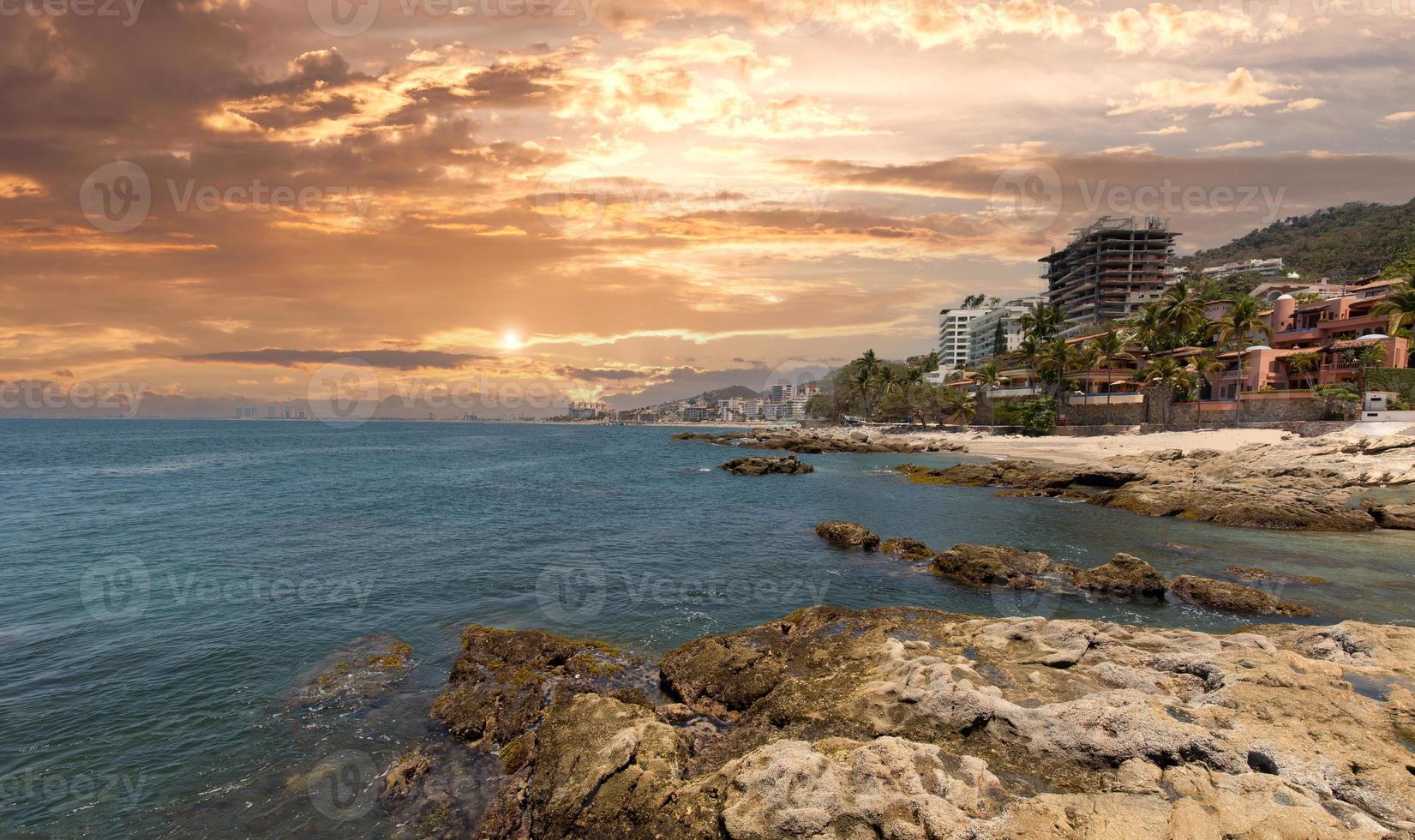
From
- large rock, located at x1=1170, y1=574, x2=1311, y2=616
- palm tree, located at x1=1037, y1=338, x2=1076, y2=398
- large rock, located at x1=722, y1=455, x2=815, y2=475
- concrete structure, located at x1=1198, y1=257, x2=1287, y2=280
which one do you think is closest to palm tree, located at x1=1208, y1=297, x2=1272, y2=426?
palm tree, located at x1=1037, y1=338, x2=1076, y2=398

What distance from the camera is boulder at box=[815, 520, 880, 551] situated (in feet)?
106

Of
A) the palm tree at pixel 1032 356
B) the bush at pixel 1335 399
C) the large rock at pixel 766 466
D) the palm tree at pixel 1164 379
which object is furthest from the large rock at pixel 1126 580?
the palm tree at pixel 1032 356

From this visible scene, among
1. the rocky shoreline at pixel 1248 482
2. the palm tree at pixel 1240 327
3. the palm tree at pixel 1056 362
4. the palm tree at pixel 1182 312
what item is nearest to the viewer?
the rocky shoreline at pixel 1248 482

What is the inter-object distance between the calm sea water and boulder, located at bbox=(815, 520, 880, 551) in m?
1.13

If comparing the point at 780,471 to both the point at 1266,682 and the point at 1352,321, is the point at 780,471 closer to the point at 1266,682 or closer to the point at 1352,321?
the point at 1266,682

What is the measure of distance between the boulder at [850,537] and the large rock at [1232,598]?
12.9 meters

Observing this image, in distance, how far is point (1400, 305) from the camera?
6475cm

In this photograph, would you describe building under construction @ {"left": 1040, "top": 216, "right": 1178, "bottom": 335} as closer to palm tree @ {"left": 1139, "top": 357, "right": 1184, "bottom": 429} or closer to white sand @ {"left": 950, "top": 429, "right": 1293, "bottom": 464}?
palm tree @ {"left": 1139, "top": 357, "right": 1184, "bottom": 429}

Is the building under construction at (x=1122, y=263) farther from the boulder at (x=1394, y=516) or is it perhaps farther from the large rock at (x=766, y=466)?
the boulder at (x=1394, y=516)

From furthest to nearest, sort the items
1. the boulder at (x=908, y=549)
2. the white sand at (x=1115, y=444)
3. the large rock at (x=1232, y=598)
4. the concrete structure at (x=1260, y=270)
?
the concrete structure at (x=1260, y=270) → the white sand at (x=1115, y=444) → the boulder at (x=908, y=549) → the large rock at (x=1232, y=598)

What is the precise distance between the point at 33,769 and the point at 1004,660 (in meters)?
22.0

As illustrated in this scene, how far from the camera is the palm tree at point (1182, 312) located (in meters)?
87.5

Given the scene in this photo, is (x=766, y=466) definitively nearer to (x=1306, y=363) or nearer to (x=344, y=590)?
(x=344, y=590)

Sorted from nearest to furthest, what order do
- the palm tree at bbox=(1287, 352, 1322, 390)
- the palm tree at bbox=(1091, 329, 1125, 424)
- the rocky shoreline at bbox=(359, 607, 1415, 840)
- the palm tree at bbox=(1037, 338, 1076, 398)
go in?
the rocky shoreline at bbox=(359, 607, 1415, 840) < the palm tree at bbox=(1287, 352, 1322, 390) < the palm tree at bbox=(1091, 329, 1125, 424) < the palm tree at bbox=(1037, 338, 1076, 398)
